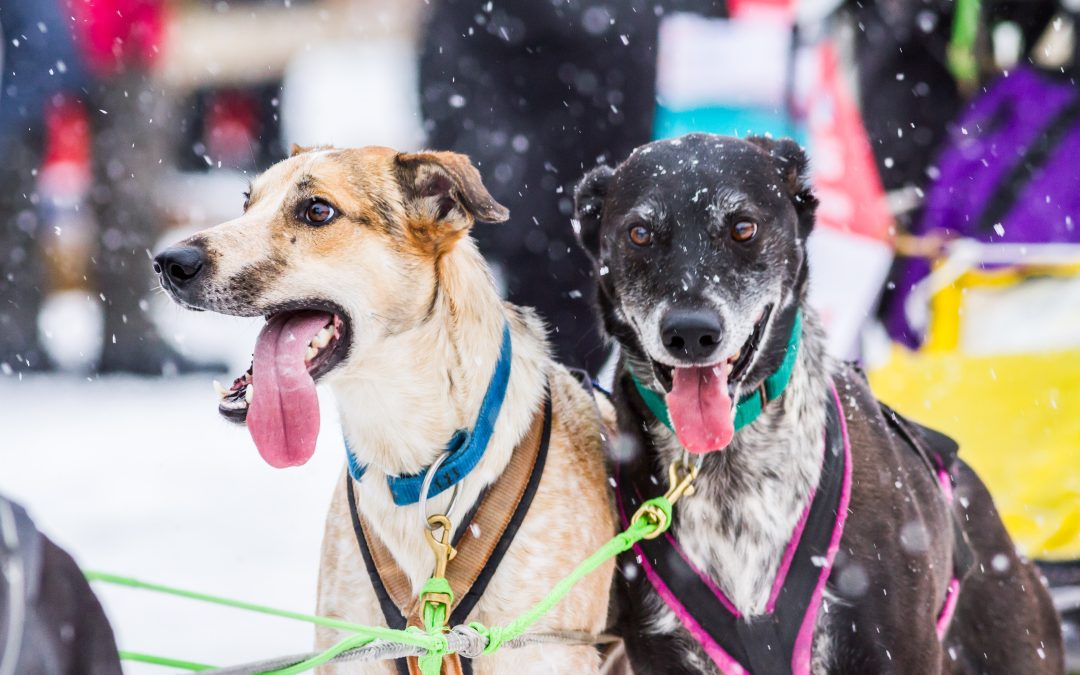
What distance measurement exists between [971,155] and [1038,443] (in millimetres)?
2462

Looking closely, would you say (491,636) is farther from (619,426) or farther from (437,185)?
(437,185)

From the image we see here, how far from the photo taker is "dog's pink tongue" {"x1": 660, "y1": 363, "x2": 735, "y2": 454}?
1863mm

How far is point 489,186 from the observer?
4.08 metres

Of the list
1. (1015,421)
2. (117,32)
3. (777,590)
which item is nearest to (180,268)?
(777,590)

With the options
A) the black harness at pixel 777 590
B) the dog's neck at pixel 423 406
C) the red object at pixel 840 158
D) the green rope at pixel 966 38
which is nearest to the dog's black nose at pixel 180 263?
the dog's neck at pixel 423 406

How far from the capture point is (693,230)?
1.99 m

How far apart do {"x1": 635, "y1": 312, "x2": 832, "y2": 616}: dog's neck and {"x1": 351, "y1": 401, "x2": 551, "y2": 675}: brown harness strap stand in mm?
275

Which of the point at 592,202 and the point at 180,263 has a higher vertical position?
the point at 592,202

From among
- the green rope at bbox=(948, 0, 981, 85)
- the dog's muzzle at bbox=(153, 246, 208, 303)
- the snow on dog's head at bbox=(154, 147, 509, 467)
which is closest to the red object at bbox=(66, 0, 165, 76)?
the green rope at bbox=(948, 0, 981, 85)

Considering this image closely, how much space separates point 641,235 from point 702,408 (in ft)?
1.15

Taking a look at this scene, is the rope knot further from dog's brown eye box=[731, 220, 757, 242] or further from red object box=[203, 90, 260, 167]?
red object box=[203, 90, 260, 167]

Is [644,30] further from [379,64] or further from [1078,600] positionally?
[379,64]

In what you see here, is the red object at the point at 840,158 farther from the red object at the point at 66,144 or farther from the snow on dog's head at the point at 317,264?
the red object at the point at 66,144

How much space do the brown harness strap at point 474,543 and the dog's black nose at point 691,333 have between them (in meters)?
0.32
